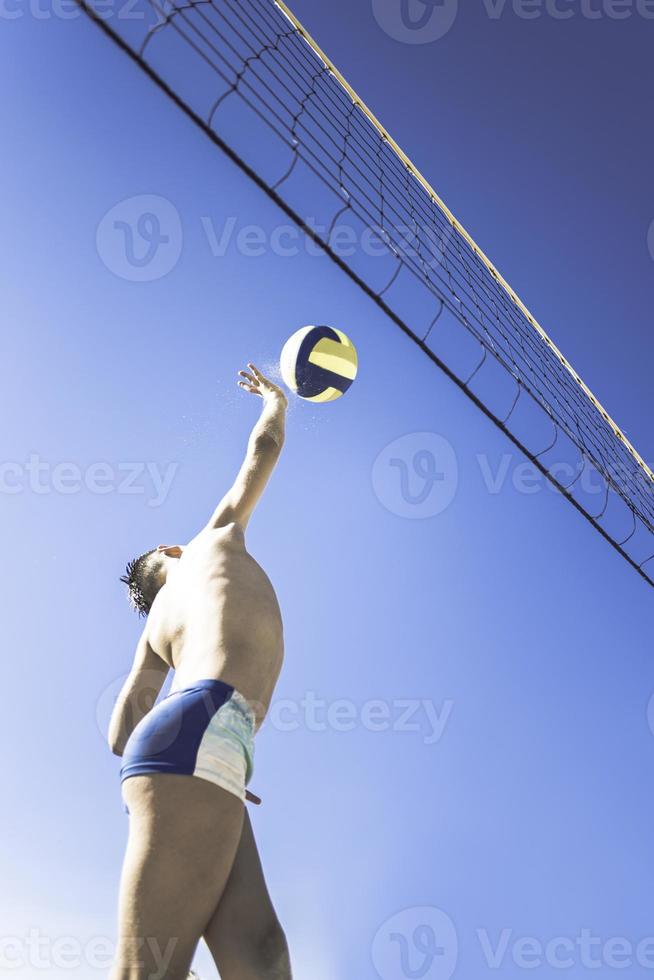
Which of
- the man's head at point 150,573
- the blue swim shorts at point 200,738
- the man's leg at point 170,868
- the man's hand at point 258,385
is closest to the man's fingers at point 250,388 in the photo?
the man's hand at point 258,385

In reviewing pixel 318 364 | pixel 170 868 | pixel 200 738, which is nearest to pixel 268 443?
pixel 200 738

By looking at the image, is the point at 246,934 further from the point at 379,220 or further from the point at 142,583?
the point at 379,220

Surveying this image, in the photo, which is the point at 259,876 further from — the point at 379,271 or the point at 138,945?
the point at 379,271

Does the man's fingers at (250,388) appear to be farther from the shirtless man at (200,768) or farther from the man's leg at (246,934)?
the man's leg at (246,934)

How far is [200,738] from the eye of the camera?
2.48 metres

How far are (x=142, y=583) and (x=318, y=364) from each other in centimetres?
205

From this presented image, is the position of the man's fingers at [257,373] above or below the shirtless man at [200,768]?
above

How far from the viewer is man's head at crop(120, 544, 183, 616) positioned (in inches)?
146

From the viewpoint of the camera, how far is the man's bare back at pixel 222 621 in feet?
8.92

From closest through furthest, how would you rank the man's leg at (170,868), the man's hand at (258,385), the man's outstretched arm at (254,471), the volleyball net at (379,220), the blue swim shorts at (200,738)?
the man's leg at (170,868) < the blue swim shorts at (200,738) < the man's outstretched arm at (254,471) < the volleyball net at (379,220) < the man's hand at (258,385)

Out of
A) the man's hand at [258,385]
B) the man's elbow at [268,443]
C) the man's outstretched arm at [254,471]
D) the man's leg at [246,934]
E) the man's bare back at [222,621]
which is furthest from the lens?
the man's hand at [258,385]

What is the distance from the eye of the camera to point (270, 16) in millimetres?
5277

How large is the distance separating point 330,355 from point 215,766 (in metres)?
3.31

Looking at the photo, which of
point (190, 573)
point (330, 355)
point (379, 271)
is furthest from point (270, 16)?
point (190, 573)
